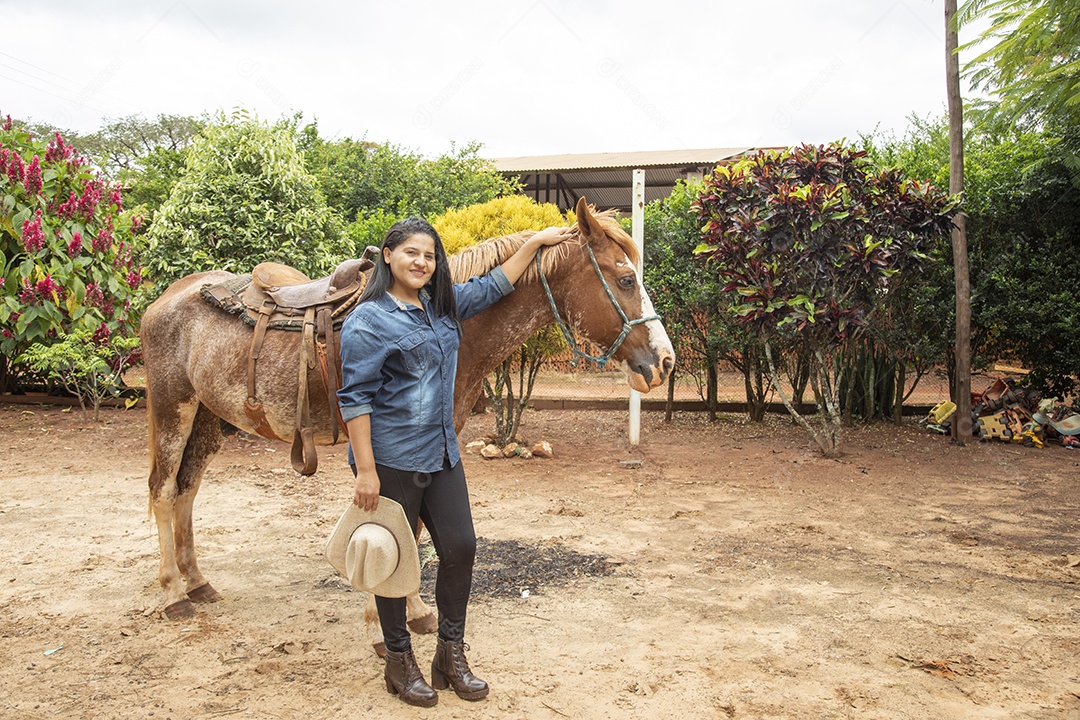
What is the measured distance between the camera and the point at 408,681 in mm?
2912

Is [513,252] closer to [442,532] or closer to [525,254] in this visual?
[525,254]

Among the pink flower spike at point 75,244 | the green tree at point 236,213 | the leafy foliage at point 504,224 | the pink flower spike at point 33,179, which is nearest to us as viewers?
the leafy foliage at point 504,224

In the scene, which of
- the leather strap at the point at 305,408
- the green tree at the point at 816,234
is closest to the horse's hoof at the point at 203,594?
the leather strap at the point at 305,408

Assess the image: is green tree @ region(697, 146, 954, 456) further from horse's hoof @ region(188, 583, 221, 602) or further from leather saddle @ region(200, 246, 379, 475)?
horse's hoof @ region(188, 583, 221, 602)

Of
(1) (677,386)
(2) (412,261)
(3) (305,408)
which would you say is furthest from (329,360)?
(1) (677,386)

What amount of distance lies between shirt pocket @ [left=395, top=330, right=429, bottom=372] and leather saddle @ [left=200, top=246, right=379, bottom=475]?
0.68 m

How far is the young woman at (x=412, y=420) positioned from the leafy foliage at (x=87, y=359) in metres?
7.18

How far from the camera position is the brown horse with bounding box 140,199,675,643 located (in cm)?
334

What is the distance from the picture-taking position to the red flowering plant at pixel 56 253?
9031mm

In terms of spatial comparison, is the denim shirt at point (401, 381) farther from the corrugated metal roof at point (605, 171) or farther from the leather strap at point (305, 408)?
the corrugated metal roof at point (605, 171)

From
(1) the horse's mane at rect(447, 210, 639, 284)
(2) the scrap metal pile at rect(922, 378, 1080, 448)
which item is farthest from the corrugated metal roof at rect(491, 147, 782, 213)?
(1) the horse's mane at rect(447, 210, 639, 284)

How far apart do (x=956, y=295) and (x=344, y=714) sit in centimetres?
795

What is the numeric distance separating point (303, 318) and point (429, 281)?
3.17 ft

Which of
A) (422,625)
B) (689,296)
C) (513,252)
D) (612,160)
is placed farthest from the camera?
(612,160)
